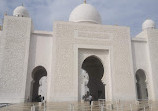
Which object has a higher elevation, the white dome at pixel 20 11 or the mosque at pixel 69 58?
the white dome at pixel 20 11

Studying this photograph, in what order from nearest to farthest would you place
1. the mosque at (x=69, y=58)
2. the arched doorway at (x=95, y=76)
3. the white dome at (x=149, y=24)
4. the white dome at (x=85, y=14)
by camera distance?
the mosque at (x=69, y=58) < the white dome at (x=85, y=14) < the arched doorway at (x=95, y=76) < the white dome at (x=149, y=24)

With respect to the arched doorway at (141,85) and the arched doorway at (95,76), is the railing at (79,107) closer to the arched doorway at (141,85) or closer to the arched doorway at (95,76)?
the arched doorway at (141,85)

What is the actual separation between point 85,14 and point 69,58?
4296 mm

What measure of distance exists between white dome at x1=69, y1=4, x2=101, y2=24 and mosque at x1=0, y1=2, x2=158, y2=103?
2.00 metres

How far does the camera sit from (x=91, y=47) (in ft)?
31.1

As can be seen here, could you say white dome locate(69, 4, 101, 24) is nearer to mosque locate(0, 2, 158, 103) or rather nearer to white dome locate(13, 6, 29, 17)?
mosque locate(0, 2, 158, 103)

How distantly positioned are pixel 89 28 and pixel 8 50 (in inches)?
193

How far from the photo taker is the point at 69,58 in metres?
9.15

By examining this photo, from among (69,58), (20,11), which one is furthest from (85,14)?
(20,11)

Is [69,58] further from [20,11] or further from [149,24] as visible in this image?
[149,24]

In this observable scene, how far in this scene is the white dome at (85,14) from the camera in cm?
1173

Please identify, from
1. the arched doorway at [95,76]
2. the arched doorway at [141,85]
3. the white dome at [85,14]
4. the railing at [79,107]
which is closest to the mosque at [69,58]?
the arched doorway at [141,85]

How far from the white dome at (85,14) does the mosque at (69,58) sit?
2.00 metres

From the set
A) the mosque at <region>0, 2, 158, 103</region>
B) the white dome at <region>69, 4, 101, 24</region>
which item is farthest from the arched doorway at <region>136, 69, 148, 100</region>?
the white dome at <region>69, 4, 101, 24</region>
